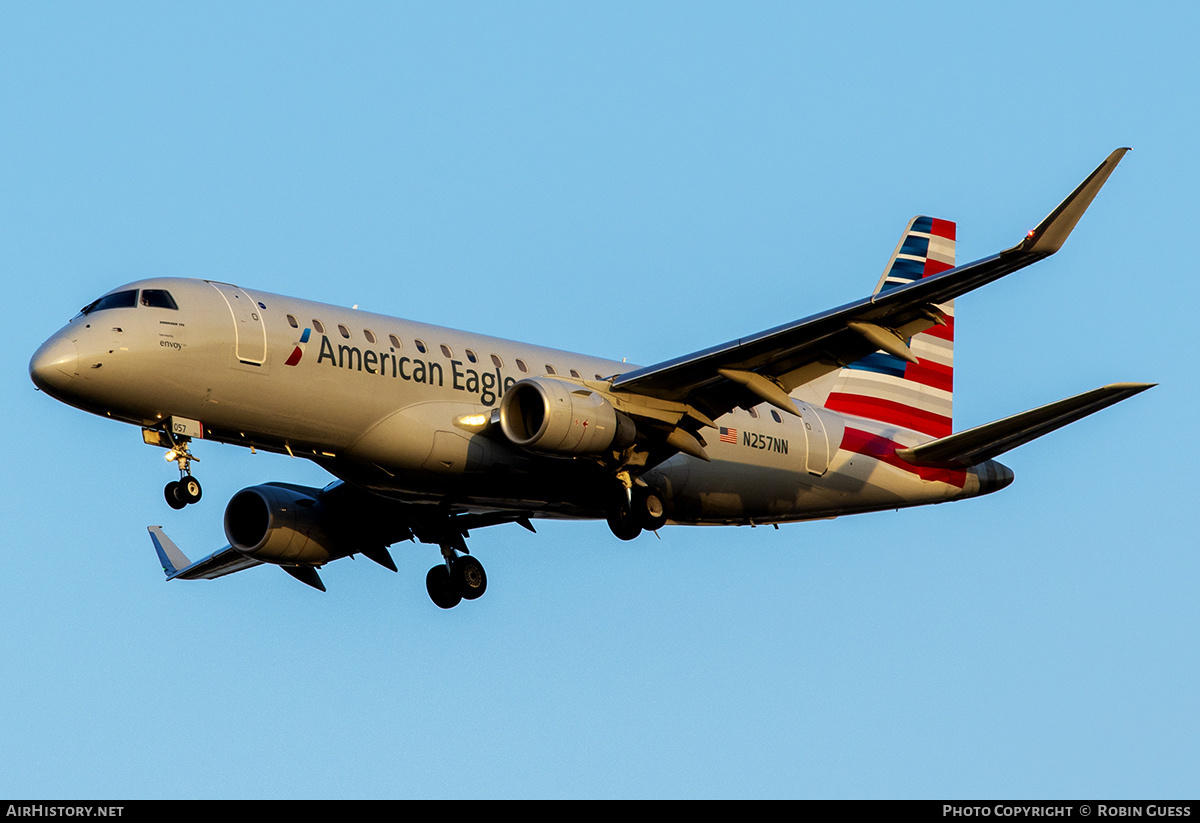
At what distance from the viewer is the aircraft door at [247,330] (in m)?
28.8

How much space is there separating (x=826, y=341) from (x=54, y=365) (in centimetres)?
1372

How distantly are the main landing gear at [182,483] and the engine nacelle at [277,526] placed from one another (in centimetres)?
593

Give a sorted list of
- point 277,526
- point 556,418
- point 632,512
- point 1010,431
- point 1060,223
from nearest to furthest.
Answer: point 1060,223 < point 556,418 < point 632,512 < point 1010,431 < point 277,526

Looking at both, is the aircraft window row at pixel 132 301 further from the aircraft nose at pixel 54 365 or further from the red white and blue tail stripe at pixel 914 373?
the red white and blue tail stripe at pixel 914 373

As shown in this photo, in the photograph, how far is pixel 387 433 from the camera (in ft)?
98.7

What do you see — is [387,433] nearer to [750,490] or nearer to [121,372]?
[121,372]

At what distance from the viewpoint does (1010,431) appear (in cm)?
3425

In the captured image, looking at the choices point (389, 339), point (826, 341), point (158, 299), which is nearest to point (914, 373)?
point (826, 341)

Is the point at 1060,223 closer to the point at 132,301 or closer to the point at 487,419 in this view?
the point at 487,419

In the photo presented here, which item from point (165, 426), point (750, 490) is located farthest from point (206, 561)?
point (750, 490)

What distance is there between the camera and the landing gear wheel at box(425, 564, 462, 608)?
35656 millimetres

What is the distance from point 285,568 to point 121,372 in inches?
370
